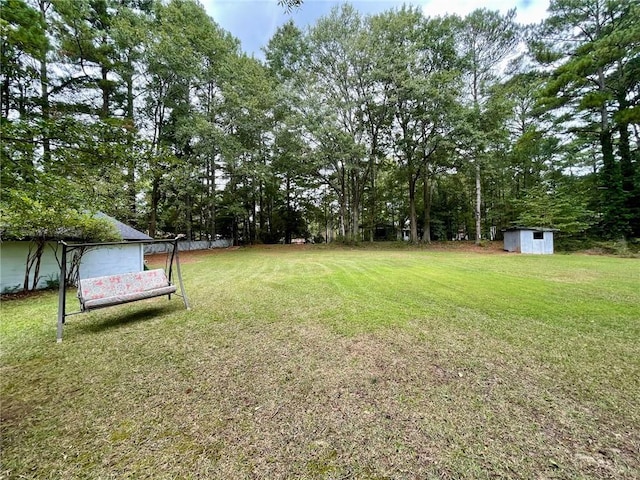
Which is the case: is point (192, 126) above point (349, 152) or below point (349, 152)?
above

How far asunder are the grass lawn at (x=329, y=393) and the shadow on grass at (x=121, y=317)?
41 mm

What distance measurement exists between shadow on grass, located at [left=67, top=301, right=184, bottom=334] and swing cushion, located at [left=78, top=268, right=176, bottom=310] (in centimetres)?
44

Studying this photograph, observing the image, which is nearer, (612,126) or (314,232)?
(612,126)

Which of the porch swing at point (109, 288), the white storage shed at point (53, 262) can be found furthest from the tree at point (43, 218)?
the porch swing at point (109, 288)

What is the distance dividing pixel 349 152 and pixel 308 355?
52.4 ft

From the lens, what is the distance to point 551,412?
A: 1872 mm

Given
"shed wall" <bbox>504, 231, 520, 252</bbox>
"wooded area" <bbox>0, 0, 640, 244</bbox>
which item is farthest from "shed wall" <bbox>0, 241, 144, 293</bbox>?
"shed wall" <bbox>504, 231, 520, 252</bbox>

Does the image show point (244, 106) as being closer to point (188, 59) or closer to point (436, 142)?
point (188, 59)

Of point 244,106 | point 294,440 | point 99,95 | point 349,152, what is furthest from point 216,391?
point 99,95

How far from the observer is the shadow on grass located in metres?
3.83

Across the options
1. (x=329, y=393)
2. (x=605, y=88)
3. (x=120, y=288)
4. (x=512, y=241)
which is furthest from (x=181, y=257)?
(x=605, y=88)

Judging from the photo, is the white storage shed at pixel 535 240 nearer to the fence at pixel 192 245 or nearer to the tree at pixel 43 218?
the tree at pixel 43 218

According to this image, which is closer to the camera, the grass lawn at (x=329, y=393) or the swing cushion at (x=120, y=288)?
the grass lawn at (x=329, y=393)

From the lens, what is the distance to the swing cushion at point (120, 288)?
11.8 ft
